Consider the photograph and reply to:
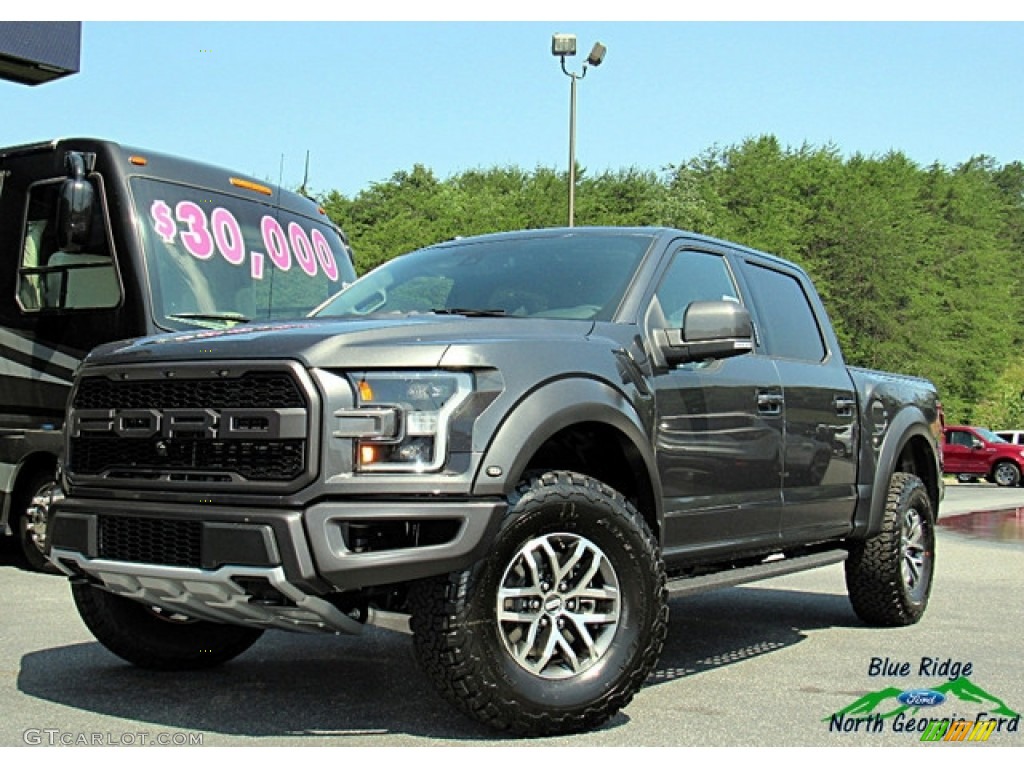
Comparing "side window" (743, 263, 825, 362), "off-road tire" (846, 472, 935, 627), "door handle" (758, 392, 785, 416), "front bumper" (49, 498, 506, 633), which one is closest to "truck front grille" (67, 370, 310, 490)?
"front bumper" (49, 498, 506, 633)

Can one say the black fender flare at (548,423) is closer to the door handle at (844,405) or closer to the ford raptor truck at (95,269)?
the door handle at (844,405)

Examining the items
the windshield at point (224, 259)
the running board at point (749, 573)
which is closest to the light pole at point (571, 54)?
the windshield at point (224, 259)

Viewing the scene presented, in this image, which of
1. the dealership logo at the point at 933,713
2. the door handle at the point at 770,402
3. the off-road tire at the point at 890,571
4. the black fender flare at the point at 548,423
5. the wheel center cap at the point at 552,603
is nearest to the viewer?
the black fender flare at the point at 548,423

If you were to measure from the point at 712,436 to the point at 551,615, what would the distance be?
4.60ft

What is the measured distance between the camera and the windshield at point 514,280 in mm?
5395

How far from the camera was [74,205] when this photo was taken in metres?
8.36

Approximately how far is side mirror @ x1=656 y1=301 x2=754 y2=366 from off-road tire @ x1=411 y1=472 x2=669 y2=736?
32.9 inches

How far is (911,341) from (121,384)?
170 feet

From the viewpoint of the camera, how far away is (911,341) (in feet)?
175

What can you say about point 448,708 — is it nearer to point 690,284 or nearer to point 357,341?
point 357,341

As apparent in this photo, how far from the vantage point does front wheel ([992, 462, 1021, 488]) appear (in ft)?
112

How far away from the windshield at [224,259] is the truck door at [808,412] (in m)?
3.62

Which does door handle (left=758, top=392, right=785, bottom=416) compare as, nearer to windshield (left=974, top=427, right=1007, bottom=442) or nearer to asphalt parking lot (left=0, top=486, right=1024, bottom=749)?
asphalt parking lot (left=0, top=486, right=1024, bottom=749)

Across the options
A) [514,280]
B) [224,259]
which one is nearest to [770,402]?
[514,280]
